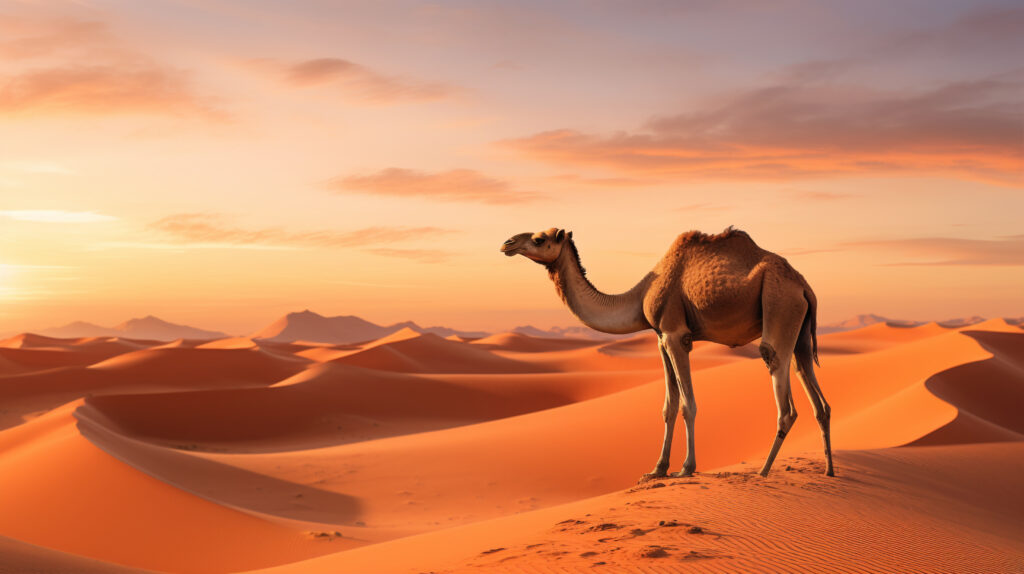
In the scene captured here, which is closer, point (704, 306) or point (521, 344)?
point (704, 306)

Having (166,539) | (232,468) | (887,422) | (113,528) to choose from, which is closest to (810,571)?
(166,539)

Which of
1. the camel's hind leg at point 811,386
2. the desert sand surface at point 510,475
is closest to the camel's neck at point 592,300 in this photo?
the camel's hind leg at point 811,386

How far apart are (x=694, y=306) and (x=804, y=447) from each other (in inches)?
337

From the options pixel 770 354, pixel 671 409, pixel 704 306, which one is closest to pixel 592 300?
pixel 704 306

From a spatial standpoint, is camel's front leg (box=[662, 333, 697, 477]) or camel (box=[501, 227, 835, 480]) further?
camel's front leg (box=[662, 333, 697, 477])

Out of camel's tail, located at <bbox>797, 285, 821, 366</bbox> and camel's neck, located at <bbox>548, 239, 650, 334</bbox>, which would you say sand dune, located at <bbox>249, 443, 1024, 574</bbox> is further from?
camel's neck, located at <bbox>548, 239, 650, 334</bbox>

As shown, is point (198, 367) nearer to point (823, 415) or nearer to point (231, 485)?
point (231, 485)

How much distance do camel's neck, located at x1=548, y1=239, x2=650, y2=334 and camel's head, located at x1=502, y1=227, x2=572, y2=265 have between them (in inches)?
4.4

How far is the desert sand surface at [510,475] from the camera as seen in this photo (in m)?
7.07

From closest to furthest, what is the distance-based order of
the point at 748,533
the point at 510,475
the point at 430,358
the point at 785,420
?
the point at 748,533, the point at 785,420, the point at 510,475, the point at 430,358

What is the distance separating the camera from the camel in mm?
9094

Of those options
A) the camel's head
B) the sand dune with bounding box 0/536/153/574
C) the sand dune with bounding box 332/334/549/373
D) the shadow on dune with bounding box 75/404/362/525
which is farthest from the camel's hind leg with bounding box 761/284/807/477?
the sand dune with bounding box 332/334/549/373

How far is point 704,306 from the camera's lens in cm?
934

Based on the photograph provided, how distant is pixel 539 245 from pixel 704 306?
2.27 meters
